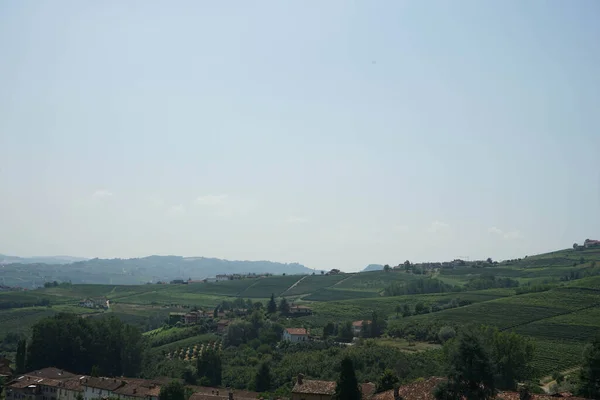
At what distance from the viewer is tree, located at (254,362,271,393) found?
5359 cm

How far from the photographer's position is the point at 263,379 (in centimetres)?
5394

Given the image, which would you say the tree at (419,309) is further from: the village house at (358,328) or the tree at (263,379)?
the tree at (263,379)

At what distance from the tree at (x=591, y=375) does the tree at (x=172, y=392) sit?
29576mm

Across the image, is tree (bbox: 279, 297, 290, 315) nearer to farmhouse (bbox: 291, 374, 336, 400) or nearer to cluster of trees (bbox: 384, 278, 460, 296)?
cluster of trees (bbox: 384, 278, 460, 296)

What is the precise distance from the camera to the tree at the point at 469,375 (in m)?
31.5

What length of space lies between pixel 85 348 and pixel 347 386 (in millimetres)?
40854

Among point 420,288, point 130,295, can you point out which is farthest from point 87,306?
point 420,288

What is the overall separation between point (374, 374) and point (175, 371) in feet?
75.6

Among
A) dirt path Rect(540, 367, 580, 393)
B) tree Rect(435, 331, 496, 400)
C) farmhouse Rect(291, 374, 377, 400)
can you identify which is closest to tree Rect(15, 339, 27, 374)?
farmhouse Rect(291, 374, 377, 400)

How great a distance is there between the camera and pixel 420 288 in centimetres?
13100

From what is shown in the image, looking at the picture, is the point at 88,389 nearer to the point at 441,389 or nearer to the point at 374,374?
the point at 374,374

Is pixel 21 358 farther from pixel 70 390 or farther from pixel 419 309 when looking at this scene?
pixel 419 309

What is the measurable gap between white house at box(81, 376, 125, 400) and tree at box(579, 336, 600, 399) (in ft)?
123

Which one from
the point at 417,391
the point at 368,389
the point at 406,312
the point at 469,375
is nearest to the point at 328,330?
the point at 406,312
